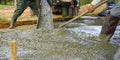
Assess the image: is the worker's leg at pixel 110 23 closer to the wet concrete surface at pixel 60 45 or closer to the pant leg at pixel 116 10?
the pant leg at pixel 116 10

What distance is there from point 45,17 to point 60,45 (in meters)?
3.39

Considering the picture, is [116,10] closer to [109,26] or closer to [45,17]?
[109,26]

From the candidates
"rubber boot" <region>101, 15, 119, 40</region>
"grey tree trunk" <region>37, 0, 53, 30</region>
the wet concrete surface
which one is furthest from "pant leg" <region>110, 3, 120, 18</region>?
"grey tree trunk" <region>37, 0, 53, 30</region>

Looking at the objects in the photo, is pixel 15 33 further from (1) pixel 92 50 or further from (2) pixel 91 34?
(1) pixel 92 50

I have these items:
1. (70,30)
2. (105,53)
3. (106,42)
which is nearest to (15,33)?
(70,30)

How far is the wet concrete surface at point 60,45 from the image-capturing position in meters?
6.98

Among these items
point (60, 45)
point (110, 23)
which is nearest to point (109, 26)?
point (110, 23)

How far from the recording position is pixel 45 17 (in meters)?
11.4

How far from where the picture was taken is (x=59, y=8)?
16.7m

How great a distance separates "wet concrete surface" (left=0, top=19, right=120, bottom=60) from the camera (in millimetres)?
6980

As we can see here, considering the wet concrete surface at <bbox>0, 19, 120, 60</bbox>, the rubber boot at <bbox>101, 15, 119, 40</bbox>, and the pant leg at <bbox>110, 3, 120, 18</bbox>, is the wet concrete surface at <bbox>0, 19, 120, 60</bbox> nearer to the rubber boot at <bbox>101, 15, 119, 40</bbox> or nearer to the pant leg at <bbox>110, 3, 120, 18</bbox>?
the rubber boot at <bbox>101, 15, 119, 40</bbox>

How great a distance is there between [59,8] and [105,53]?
Result: 9501mm

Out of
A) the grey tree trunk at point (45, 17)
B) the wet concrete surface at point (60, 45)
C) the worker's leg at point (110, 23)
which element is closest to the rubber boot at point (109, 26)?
the worker's leg at point (110, 23)

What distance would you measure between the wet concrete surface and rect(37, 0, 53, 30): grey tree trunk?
86 centimetres
